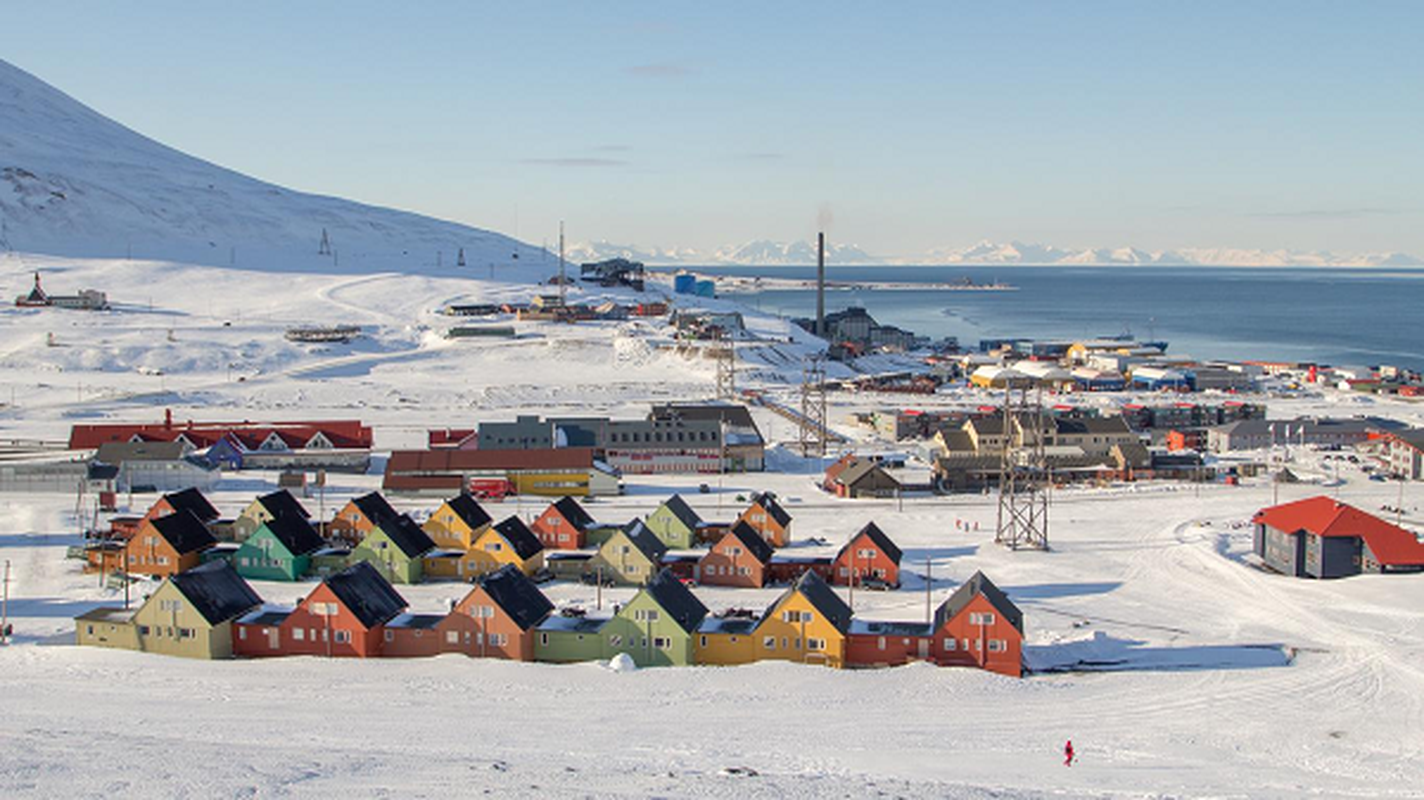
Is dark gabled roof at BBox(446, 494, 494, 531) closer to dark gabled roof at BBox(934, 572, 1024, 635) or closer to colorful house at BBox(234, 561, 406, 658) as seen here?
colorful house at BBox(234, 561, 406, 658)

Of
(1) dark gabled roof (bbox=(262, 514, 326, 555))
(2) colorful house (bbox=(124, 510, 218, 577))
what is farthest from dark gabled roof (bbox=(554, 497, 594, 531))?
(2) colorful house (bbox=(124, 510, 218, 577))

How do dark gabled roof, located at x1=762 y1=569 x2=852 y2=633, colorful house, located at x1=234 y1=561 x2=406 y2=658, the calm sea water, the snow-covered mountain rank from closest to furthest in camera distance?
dark gabled roof, located at x1=762 y1=569 x2=852 y2=633 → colorful house, located at x1=234 y1=561 x2=406 y2=658 → the calm sea water → the snow-covered mountain


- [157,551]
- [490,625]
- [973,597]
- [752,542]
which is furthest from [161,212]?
[973,597]

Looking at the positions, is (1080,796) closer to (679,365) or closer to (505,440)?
(505,440)

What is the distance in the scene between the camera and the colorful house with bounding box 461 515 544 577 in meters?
24.6

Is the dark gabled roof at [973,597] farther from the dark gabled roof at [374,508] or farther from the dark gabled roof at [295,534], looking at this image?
the dark gabled roof at [295,534]

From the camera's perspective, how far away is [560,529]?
27.2m

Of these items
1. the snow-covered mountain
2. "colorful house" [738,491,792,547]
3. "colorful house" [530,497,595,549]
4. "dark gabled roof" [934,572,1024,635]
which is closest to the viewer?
"dark gabled roof" [934,572,1024,635]

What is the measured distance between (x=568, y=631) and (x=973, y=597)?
637cm

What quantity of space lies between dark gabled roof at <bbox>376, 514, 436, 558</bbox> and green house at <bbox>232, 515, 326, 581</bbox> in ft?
5.51

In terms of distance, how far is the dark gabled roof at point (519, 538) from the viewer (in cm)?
2480

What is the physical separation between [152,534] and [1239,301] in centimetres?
19643

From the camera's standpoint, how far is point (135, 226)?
114 m

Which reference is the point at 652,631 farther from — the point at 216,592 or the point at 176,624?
the point at 176,624
